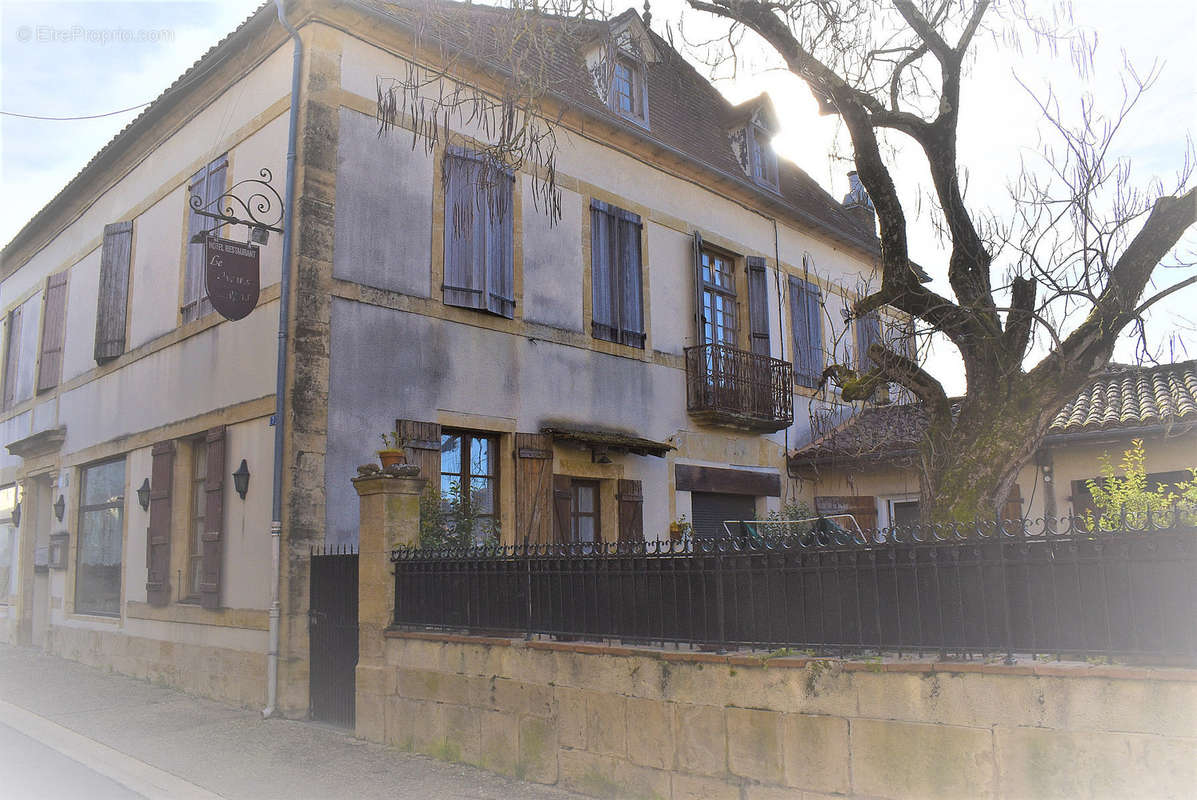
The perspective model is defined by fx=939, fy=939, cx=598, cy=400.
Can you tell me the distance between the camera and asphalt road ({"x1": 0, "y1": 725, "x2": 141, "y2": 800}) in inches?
249

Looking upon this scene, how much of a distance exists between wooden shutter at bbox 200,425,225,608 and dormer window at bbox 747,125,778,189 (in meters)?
10.1

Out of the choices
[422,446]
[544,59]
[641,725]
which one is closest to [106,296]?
[422,446]

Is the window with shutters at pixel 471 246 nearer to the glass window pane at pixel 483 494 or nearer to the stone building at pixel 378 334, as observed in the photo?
→ the stone building at pixel 378 334

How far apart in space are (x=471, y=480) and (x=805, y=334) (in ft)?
26.1

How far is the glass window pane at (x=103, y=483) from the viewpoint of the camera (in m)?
13.2

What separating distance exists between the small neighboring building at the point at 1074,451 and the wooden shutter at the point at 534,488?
3436mm

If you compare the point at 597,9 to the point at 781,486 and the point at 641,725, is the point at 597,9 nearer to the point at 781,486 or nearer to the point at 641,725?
the point at 641,725

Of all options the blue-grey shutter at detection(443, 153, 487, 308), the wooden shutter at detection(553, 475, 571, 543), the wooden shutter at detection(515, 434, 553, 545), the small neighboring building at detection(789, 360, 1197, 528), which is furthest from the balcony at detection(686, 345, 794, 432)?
the blue-grey shutter at detection(443, 153, 487, 308)

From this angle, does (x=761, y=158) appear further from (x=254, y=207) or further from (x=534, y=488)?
(x=254, y=207)

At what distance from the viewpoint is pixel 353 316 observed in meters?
9.86

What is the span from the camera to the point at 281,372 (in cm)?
938

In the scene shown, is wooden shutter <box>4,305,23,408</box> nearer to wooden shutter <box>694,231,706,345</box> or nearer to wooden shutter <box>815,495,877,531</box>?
wooden shutter <box>694,231,706,345</box>

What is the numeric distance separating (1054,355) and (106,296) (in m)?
12.6

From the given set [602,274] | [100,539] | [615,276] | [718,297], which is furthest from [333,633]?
[718,297]
